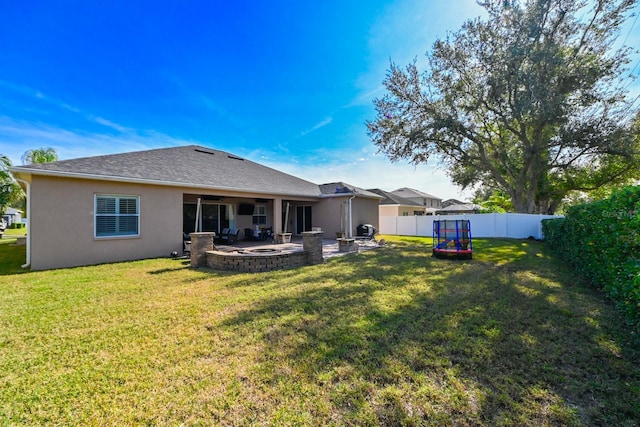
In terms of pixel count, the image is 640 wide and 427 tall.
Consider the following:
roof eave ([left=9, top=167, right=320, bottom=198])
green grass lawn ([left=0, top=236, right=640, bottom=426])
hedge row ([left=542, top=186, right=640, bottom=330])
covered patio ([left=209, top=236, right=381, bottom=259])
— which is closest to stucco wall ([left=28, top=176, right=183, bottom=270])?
roof eave ([left=9, top=167, right=320, bottom=198])

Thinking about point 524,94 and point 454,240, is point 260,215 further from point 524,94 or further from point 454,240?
point 524,94

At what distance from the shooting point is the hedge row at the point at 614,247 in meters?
3.57

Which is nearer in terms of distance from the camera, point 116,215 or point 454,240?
point 116,215

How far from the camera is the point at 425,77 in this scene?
52.7 ft

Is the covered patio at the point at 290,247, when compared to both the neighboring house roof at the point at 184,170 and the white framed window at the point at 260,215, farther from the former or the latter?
the white framed window at the point at 260,215

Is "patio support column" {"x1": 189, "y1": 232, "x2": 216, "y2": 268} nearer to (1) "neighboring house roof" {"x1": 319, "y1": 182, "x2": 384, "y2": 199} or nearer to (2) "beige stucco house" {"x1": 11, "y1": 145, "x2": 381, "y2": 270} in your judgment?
(2) "beige stucco house" {"x1": 11, "y1": 145, "x2": 381, "y2": 270}

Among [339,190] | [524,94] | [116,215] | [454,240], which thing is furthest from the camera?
[339,190]

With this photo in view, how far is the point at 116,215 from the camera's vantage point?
9.27 meters

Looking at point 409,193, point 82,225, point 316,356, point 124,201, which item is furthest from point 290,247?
point 409,193

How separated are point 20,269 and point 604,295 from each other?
15137mm

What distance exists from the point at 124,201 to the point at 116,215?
1.81ft

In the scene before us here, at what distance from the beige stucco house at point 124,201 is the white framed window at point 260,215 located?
78.3 inches

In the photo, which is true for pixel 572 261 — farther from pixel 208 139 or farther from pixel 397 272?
pixel 208 139

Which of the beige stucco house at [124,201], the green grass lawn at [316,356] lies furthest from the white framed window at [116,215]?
the green grass lawn at [316,356]
